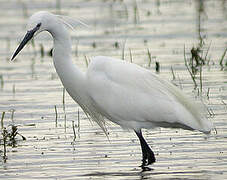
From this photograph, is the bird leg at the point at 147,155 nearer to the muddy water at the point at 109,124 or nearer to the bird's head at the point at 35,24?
the muddy water at the point at 109,124

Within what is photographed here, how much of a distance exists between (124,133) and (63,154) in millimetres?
1238

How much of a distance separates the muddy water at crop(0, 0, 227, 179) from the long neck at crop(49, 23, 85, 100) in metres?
0.83

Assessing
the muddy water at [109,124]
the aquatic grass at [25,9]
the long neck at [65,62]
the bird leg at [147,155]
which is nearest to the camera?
the muddy water at [109,124]

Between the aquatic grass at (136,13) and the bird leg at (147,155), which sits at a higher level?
the aquatic grass at (136,13)

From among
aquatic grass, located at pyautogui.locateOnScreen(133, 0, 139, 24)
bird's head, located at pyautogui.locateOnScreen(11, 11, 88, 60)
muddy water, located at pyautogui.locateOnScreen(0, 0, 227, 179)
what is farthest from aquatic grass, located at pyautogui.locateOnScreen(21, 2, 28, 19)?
bird's head, located at pyautogui.locateOnScreen(11, 11, 88, 60)

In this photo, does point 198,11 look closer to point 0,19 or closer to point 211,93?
point 0,19

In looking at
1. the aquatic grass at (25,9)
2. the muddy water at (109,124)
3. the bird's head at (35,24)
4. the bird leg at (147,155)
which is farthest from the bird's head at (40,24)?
the aquatic grass at (25,9)

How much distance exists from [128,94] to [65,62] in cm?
85

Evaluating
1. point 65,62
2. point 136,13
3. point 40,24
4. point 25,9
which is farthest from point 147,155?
point 25,9

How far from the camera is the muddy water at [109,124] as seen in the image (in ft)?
28.4

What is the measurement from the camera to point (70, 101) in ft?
39.1

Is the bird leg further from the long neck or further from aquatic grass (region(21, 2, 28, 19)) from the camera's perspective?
aquatic grass (region(21, 2, 28, 19))

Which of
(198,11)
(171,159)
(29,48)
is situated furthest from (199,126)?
(198,11)

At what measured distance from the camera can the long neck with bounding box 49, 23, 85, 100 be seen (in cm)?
893
